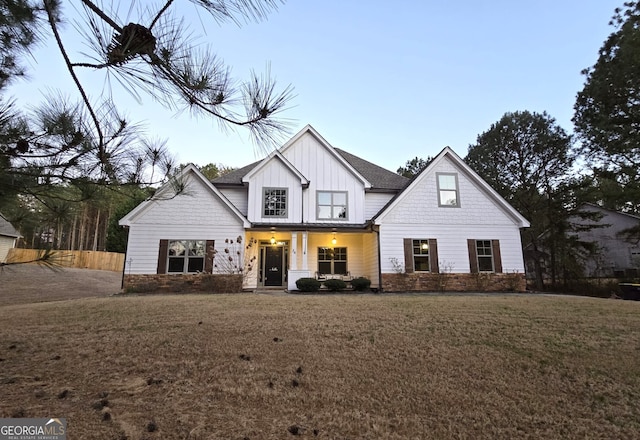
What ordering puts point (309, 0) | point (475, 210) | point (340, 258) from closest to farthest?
point (309, 0), point (475, 210), point (340, 258)

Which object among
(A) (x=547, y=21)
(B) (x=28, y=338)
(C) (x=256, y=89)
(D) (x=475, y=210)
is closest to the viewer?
(C) (x=256, y=89)

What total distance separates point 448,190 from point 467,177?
1146mm

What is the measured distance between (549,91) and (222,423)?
19056 millimetres

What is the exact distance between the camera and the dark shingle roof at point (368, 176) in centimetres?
1488

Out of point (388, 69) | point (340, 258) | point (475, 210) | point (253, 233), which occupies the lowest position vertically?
point (340, 258)

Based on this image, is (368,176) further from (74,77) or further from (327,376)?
(74,77)

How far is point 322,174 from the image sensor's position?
1458cm

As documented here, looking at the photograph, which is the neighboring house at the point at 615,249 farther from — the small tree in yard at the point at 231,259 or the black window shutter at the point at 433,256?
the small tree in yard at the point at 231,259

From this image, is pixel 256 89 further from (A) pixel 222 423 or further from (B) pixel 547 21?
(B) pixel 547 21

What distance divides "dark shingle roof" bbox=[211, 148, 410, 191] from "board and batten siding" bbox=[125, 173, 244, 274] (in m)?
1.74

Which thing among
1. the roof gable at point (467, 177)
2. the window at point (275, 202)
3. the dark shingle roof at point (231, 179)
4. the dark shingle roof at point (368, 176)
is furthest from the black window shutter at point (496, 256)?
the dark shingle roof at point (231, 179)

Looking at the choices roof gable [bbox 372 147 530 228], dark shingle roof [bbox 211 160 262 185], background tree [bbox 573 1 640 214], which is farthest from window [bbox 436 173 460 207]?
dark shingle roof [bbox 211 160 262 185]

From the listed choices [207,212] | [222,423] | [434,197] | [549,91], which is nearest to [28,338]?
[222,423]

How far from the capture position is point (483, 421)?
247 centimetres
